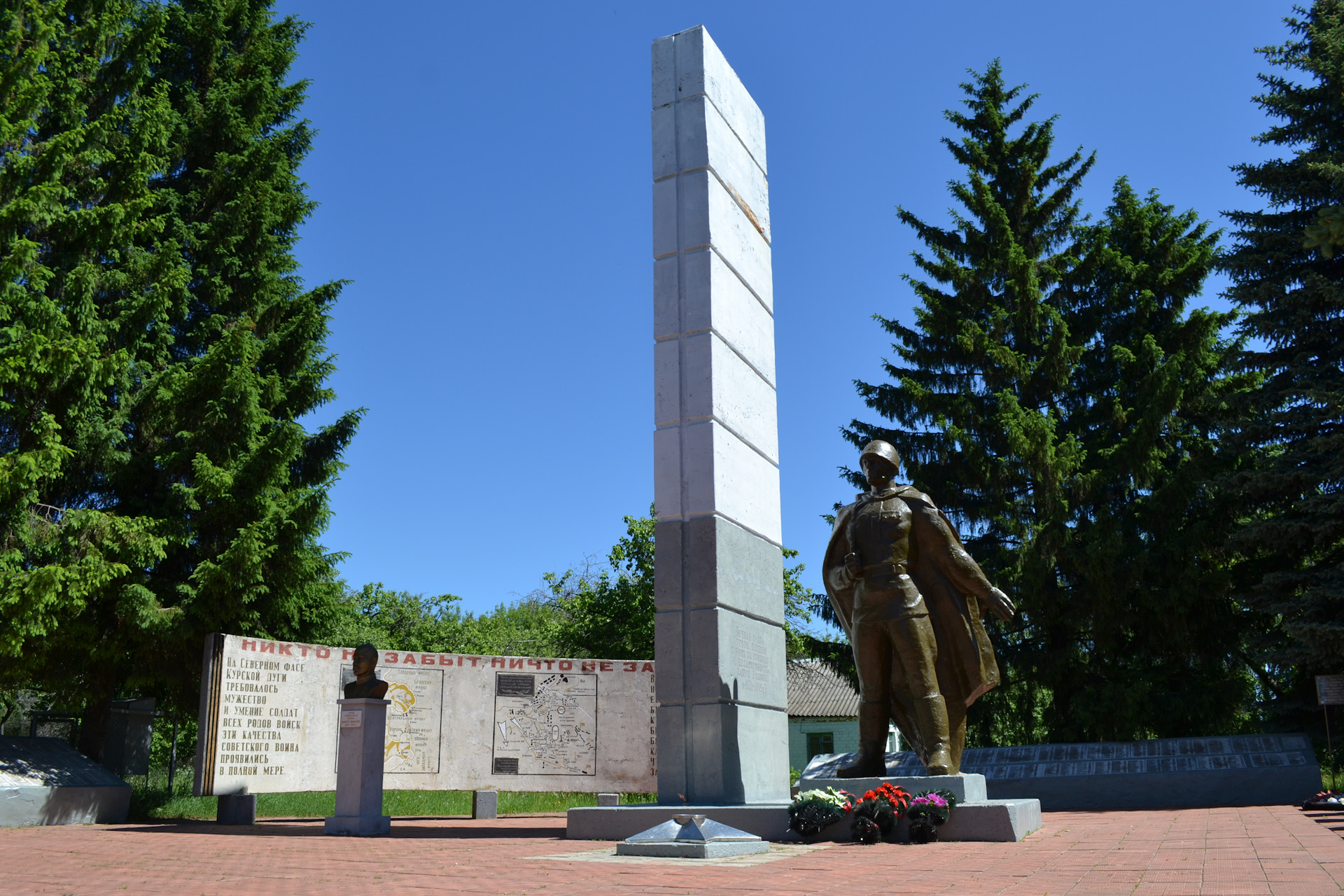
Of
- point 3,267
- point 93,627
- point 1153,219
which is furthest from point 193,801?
point 1153,219

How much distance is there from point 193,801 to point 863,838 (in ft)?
36.7

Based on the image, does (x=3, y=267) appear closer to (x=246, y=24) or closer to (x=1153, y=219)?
(x=246, y=24)

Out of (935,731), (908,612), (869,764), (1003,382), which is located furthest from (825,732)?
(908,612)

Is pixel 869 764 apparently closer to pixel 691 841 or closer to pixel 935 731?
pixel 935 731

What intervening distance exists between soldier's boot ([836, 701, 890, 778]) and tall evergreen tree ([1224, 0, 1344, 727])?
7.81 meters

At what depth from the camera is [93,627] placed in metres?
13.1

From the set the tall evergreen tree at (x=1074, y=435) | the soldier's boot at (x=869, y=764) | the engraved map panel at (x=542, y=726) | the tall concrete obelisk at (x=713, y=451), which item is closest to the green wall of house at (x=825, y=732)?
the tall evergreen tree at (x=1074, y=435)

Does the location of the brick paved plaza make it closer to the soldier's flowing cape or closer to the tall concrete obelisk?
the soldier's flowing cape

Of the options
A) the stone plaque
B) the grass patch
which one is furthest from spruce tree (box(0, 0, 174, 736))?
the stone plaque

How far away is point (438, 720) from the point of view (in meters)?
12.6

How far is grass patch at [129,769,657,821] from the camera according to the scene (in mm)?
14000

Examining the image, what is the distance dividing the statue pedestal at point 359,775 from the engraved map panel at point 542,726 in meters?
2.75

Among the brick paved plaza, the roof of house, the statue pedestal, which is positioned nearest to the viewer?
the brick paved plaza

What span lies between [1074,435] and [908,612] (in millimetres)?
10762
